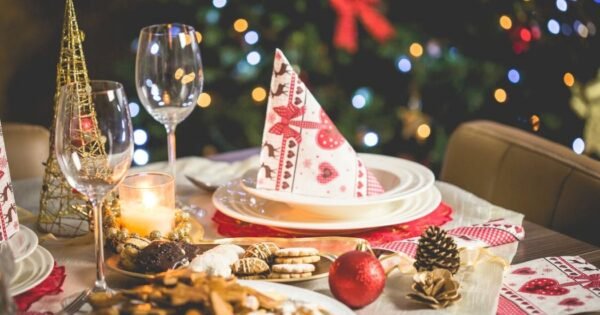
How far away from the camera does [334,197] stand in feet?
4.26

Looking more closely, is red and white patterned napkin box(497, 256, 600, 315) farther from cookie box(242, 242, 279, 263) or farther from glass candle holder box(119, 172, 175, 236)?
glass candle holder box(119, 172, 175, 236)

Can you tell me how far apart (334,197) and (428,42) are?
1.96m

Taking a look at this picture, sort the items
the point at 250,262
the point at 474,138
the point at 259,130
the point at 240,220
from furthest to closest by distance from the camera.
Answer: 1. the point at 259,130
2. the point at 474,138
3. the point at 240,220
4. the point at 250,262

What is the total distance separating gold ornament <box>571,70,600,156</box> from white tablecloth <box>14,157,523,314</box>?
59.8 inches

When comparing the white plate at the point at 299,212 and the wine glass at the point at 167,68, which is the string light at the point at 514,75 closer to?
the white plate at the point at 299,212

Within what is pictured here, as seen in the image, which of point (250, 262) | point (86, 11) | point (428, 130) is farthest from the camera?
point (428, 130)

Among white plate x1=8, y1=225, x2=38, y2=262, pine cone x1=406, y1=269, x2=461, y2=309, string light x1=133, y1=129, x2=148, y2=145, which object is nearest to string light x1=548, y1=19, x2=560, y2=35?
string light x1=133, y1=129, x2=148, y2=145

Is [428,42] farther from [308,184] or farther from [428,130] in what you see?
[308,184]

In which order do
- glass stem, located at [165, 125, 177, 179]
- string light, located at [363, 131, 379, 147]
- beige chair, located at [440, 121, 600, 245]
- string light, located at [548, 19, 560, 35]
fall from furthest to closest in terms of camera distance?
string light, located at [363, 131, 379, 147]
string light, located at [548, 19, 560, 35]
beige chair, located at [440, 121, 600, 245]
glass stem, located at [165, 125, 177, 179]

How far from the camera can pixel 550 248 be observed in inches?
48.9

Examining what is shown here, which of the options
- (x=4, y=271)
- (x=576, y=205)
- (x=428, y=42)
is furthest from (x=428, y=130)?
(x=4, y=271)

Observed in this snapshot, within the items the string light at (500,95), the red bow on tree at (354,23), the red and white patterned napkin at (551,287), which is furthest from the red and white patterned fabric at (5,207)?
the string light at (500,95)

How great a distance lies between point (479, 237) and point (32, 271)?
617mm

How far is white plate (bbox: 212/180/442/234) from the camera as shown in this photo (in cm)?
126
